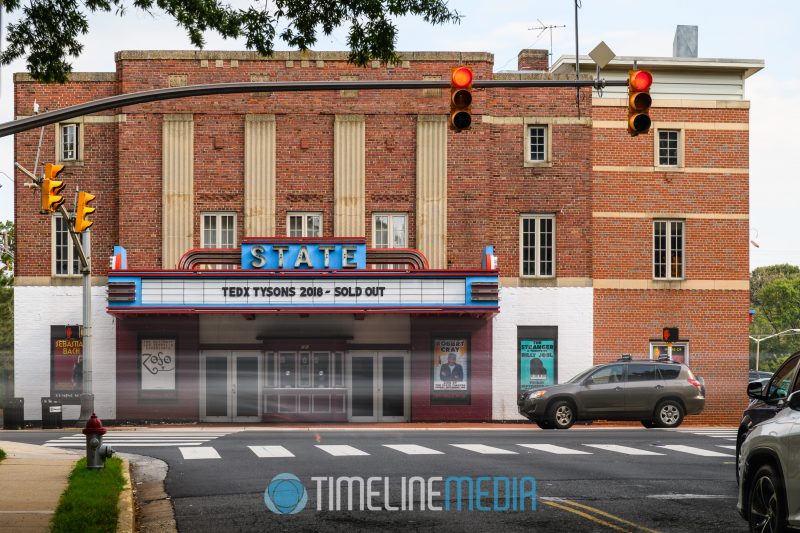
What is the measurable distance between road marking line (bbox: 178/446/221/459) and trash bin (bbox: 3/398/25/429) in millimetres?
13665

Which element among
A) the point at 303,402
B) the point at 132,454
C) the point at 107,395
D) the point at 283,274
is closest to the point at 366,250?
the point at 283,274

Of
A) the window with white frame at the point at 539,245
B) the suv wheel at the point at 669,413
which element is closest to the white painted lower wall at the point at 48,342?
the window with white frame at the point at 539,245

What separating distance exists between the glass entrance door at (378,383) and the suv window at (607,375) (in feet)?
31.2

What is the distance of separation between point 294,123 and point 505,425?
11682 millimetres

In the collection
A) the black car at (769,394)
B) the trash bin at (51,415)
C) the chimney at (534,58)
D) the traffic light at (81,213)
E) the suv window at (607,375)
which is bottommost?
the trash bin at (51,415)

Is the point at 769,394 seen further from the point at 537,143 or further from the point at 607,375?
the point at 537,143

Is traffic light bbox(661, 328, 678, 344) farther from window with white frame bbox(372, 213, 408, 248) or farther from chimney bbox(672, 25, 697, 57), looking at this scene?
chimney bbox(672, 25, 697, 57)

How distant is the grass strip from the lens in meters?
11.6

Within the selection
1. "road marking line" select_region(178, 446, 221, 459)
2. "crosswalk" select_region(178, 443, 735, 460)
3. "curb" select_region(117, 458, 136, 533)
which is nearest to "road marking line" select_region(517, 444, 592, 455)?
"crosswalk" select_region(178, 443, 735, 460)

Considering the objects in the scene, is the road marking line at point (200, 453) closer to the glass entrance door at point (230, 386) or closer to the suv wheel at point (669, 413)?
the suv wheel at point (669, 413)

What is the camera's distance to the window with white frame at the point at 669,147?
39.1 m

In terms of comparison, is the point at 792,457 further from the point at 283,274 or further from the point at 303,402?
the point at 303,402

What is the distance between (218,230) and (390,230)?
5.51m

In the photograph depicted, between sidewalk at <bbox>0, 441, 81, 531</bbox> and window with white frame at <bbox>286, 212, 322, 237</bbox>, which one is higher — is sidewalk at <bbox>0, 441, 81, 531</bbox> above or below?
below
